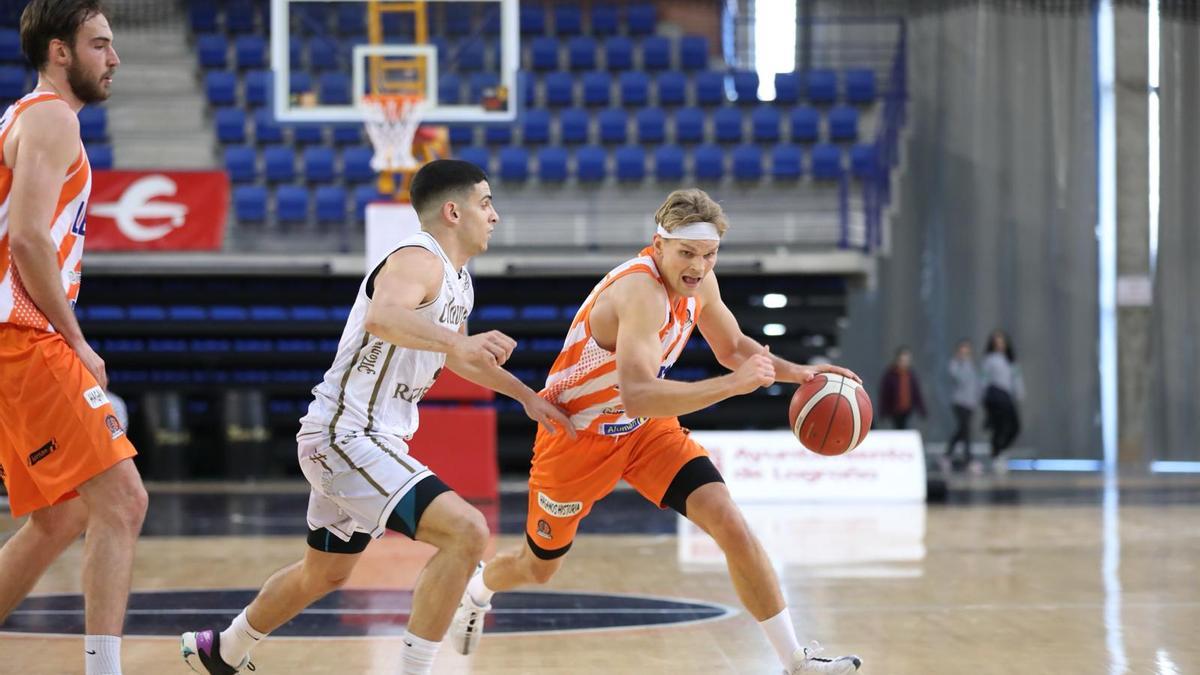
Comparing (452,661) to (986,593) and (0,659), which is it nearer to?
(0,659)

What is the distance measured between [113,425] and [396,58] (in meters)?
9.66

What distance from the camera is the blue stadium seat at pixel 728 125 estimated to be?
1761 cm

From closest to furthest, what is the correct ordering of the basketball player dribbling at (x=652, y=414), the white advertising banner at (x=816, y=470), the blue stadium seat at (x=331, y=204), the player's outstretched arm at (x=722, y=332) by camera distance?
1. the basketball player dribbling at (x=652, y=414)
2. the player's outstretched arm at (x=722, y=332)
3. the white advertising banner at (x=816, y=470)
4. the blue stadium seat at (x=331, y=204)

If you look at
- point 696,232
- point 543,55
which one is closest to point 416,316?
point 696,232

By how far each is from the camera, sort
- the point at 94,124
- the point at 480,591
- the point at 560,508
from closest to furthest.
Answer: the point at 560,508
the point at 480,591
the point at 94,124

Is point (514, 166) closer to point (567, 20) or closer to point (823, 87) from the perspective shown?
point (567, 20)

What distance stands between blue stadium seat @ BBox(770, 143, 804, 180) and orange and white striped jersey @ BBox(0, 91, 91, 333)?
1386 cm

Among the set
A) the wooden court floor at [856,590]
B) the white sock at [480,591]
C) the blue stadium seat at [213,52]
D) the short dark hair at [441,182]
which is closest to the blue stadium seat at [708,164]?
the blue stadium seat at [213,52]

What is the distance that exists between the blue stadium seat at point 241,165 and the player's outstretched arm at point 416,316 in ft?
44.8

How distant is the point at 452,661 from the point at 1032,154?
15335 millimetres

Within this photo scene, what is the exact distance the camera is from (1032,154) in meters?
18.7

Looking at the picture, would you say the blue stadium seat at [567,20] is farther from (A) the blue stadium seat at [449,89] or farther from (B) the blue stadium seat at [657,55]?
(A) the blue stadium seat at [449,89]

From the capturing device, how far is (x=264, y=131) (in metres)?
17.5

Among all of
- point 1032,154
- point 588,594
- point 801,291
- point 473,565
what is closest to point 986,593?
point 588,594
